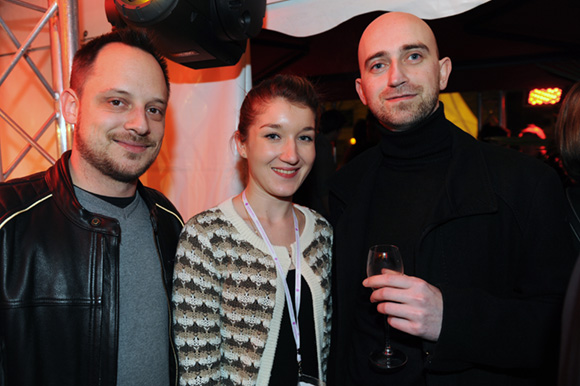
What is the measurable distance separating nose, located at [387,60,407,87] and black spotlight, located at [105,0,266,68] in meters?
1.00

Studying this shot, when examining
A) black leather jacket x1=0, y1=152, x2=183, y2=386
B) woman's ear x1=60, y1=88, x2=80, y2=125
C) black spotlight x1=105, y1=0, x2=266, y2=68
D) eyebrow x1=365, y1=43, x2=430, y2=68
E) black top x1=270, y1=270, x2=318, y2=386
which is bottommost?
black top x1=270, y1=270, x2=318, y2=386

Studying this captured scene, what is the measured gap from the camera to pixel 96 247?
1.49 meters

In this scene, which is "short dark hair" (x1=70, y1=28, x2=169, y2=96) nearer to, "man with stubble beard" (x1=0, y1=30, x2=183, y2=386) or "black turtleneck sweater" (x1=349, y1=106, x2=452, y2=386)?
"man with stubble beard" (x1=0, y1=30, x2=183, y2=386)

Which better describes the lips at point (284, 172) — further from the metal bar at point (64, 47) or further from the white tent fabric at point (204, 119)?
the metal bar at point (64, 47)

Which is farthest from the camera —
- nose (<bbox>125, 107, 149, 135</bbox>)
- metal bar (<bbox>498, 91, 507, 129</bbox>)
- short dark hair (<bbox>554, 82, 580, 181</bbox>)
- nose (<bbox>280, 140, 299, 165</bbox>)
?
metal bar (<bbox>498, 91, 507, 129</bbox>)

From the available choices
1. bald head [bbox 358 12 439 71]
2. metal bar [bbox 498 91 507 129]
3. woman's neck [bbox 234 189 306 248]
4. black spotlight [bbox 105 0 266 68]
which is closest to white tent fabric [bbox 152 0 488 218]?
black spotlight [bbox 105 0 266 68]

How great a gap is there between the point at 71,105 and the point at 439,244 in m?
1.56

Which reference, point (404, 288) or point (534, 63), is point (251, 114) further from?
point (534, 63)

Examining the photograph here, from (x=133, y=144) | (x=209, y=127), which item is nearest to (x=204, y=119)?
(x=209, y=127)

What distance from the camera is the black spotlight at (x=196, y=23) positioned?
2119 mm

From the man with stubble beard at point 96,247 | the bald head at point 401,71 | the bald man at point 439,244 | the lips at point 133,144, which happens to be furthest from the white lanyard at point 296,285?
the bald head at point 401,71

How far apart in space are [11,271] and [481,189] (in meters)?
1.68

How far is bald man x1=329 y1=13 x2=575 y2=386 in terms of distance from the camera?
138 centimetres

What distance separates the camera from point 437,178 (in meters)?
1.68
